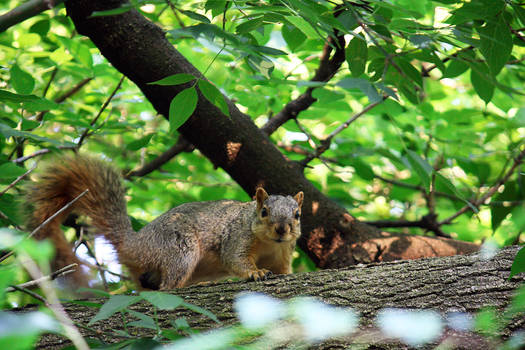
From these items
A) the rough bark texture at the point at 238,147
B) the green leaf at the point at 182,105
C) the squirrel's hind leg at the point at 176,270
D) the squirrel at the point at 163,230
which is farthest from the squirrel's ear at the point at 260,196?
the green leaf at the point at 182,105

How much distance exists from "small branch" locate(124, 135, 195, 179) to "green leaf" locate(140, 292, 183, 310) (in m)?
2.48

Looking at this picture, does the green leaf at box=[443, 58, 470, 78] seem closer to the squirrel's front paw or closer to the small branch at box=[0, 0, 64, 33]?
the squirrel's front paw

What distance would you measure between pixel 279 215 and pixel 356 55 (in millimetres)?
1151

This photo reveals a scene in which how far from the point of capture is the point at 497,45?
1747mm

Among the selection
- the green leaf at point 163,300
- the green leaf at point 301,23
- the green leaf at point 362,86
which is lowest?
the green leaf at point 163,300

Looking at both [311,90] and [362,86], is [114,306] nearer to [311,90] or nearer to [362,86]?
[362,86]

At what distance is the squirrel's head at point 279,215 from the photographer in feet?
9.14

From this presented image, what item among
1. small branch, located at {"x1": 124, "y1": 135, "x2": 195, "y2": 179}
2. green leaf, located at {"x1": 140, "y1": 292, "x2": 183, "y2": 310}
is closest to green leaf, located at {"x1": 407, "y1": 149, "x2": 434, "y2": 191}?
green leaf, located at {"x1": 140, "y1": 292, "x2": 183, "y2": 310}

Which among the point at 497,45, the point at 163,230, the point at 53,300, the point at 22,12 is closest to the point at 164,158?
the point at 163,230

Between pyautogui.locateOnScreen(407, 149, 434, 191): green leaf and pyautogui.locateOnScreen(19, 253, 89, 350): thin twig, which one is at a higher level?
pyautogui.locateOnScreen(19, 253, 89, 350): thin twig

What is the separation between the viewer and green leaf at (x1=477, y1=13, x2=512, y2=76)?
1.73 m

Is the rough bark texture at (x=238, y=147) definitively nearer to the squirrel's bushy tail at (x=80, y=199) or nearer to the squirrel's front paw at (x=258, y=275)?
the squirrel's front paw at (x=258, y=275)

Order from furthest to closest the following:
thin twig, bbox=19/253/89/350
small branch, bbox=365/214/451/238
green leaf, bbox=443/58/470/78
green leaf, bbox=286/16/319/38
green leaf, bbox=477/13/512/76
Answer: small branch, bbox=365/214/451/238
green leaf, bbox=443/58/470/78
green leaf, bbox=477/13/512/76
green leaf, bbox=286/16/319/38
thin twig, bbox=19/253/89/350

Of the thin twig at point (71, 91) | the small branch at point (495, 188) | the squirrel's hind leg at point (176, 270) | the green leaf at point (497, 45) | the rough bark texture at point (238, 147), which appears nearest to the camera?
the green leaf at point (497, 45)
